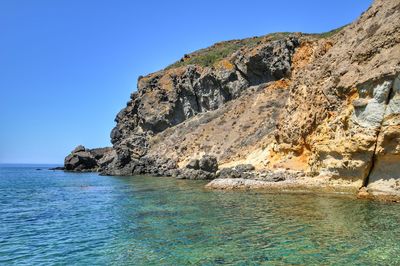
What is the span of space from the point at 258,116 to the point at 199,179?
21.6 m

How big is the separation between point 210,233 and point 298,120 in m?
26.6

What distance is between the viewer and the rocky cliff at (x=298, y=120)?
3100 centimetres

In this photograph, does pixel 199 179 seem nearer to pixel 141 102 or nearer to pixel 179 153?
pixel 179 153

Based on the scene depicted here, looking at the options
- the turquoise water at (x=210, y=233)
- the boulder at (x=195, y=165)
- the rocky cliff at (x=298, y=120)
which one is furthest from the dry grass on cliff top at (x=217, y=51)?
the turquoise water at (x=210, y=233)

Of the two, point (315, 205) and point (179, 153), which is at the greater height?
point (179, 153)

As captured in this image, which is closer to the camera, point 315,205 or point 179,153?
point 315,205

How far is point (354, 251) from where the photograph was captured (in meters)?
15.5

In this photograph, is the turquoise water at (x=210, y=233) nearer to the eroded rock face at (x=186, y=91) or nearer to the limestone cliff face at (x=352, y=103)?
the limestone cliff face at (x=352, y=103)

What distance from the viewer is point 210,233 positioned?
64.5ft

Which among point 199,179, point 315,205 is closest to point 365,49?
point 315,205

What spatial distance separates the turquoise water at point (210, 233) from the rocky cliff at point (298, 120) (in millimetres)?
5066

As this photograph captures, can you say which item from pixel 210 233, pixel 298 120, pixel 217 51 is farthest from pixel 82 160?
pixel 210 233

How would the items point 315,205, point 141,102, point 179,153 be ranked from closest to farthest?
point 315,205 < point 179,153 < point 141,102

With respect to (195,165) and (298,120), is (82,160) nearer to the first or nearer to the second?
(195,165)
